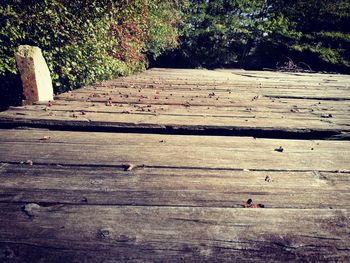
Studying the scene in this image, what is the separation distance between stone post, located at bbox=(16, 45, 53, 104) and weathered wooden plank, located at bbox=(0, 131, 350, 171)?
1.71 metres

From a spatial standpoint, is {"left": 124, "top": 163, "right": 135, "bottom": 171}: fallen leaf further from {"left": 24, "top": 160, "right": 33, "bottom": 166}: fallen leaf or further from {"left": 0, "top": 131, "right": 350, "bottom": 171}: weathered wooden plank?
{"left": 24, "top": 160, "right": 33, "bottom": 166}: fallen leaf

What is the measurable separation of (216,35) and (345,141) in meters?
14.8

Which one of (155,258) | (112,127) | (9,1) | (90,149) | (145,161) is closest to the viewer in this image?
(155,258)

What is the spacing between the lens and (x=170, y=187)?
1.07m

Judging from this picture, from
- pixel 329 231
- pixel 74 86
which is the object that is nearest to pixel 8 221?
pixel 329 231

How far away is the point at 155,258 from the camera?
0.71 m

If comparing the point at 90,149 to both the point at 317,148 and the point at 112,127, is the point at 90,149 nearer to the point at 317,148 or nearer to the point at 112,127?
the point at 112,127

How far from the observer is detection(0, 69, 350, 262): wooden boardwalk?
0.75 m

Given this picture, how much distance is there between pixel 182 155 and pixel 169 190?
38 centimetres

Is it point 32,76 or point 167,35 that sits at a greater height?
point 167,35

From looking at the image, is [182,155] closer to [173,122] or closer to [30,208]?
[173,122]

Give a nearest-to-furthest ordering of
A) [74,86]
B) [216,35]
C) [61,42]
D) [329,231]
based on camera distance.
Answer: [329,231], [61,42], [74,86], [216,35]

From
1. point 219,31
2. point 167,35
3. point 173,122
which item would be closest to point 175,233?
point 173,122

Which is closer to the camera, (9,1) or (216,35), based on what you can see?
(9,1)
